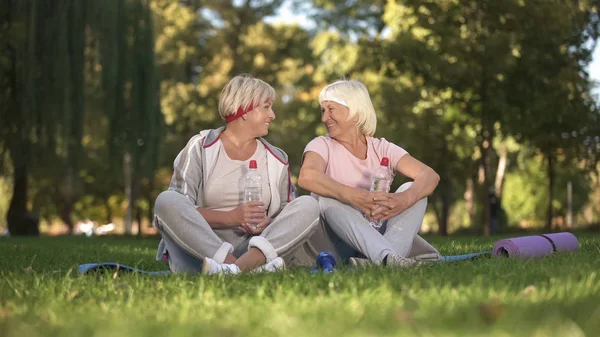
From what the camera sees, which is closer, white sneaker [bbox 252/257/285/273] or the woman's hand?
white sneaker [bbox 252/257/285/273]

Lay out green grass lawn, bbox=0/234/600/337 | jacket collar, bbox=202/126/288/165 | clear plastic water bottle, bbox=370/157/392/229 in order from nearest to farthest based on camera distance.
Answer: green grass lawn, bbox=0/234/600/337
jacket collar, bbox=202/126/288/165
clear plastic water bottle, bbox=370/157/392/229

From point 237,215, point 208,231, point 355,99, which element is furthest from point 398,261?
point 355,99

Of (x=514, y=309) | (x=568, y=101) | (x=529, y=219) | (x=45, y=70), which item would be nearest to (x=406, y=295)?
(x=514, y=309)

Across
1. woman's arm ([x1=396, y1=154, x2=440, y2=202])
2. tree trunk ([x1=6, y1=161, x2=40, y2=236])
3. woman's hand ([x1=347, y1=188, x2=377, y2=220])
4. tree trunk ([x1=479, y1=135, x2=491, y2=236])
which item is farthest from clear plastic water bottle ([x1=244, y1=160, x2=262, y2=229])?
tree trunk ([x1=6, y1=161, x2=40, y2=236])

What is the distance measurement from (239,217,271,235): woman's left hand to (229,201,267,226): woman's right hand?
32 mm

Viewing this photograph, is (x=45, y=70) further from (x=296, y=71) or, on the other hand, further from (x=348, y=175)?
(x=296, y=71)

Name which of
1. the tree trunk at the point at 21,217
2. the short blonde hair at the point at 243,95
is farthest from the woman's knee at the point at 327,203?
the tree trunk at the point at 21,217

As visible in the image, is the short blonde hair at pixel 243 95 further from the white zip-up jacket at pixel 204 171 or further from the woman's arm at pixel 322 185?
the woman's arm at pixel 322 185

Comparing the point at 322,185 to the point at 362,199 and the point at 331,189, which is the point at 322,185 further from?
the point at 362,199

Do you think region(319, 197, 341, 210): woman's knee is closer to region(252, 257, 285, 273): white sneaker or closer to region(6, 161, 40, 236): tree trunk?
region(252, 257, 285, 273): white sneaker

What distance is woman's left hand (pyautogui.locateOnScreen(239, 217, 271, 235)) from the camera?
603 cm

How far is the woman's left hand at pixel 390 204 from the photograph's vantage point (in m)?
6.14

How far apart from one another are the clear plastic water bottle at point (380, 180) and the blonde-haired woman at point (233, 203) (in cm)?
59

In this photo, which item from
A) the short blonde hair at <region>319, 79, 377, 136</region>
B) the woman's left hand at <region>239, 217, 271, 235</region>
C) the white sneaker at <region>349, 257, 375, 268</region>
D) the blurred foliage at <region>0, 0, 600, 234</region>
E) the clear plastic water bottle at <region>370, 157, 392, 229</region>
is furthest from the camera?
the blurred foliage at <region>0, 0, 600, 234</region>
